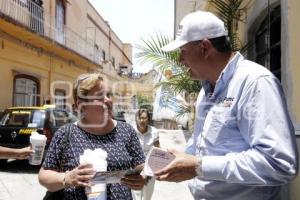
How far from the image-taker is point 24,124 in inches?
421

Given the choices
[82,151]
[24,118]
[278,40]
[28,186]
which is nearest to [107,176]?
[82,151]

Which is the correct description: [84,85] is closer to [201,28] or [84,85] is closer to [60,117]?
[201,28]

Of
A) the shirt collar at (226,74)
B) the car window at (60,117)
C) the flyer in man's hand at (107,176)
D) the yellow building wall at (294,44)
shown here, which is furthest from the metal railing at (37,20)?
the shirt collar at (226,74)

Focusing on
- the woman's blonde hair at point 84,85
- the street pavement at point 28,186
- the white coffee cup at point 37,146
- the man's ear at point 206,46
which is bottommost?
the street pavement at point 28,186

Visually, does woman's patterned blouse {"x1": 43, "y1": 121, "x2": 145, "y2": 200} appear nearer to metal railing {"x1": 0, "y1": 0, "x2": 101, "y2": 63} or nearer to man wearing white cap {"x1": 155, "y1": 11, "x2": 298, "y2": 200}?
man wearing white cap {"x1": 155, "y1": 11, "x2": 298, "y2": 200}

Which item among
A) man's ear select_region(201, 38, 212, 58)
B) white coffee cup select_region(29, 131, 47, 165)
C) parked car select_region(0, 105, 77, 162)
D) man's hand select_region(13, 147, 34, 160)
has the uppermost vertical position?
man's ear select_region(201, 38, 212, 58)

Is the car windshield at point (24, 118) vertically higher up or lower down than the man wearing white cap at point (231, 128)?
lower down

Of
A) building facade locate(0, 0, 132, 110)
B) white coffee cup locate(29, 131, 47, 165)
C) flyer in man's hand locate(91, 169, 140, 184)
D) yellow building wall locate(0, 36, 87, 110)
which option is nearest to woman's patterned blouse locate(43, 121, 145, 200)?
white coffee cup locate(29, 131, 47, 165)

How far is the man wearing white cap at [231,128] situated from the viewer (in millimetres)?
1870

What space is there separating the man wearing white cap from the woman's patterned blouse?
2.11 ft

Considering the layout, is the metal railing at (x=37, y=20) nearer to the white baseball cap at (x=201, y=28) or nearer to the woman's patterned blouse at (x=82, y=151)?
the woman's patterned blouse at (x=82, y=151)

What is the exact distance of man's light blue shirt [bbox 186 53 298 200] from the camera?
1.86 meters

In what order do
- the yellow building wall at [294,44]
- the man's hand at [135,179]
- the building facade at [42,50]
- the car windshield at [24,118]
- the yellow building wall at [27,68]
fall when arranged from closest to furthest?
the man's hand at [135,179] → the yellow building wall at [294,44] → the car windshield at [24,118] → the yellow building wall at [27,68] → the building facade at [42,50]

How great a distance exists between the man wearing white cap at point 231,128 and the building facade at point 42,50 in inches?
526
